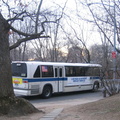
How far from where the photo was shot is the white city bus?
1590 centimetres

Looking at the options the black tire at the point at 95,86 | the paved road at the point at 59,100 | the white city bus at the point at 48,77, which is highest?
the white city bus at the point at 48,77

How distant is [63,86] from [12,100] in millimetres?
9689

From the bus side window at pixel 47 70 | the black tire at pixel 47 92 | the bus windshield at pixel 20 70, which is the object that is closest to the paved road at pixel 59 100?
the black tire at pixel 47 92

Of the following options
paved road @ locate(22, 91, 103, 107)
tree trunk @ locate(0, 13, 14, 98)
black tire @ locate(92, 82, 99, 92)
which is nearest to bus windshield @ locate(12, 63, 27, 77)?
paved road @ locate(22, 91, 103, 107)

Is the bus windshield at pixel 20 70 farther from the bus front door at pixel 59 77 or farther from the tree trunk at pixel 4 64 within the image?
the tree trunk at pixel 4 64

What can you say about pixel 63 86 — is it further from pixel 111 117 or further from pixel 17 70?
pixel 111 117

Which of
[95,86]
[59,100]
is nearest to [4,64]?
[59,100]

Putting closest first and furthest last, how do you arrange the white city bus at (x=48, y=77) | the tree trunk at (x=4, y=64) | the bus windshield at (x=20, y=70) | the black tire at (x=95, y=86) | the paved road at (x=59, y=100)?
the tree trunk at (x=4, y=64) → the paved road at (x=59, y=100) → the white city bus at (x=48, y=77) → the bus windshield at (x=20, y=70) → the black tire at (x=95, y=86)

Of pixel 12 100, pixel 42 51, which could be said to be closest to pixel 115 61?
pixel 12 100

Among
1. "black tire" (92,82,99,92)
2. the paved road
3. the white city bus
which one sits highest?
the white city bus

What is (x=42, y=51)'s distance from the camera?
36969 millimetres

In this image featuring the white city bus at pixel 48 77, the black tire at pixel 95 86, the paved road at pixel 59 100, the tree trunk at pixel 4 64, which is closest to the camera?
the tree trunk at pixel 4 64

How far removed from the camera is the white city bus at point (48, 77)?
15898mm

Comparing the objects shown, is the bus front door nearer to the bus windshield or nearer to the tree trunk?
the bus windshield
